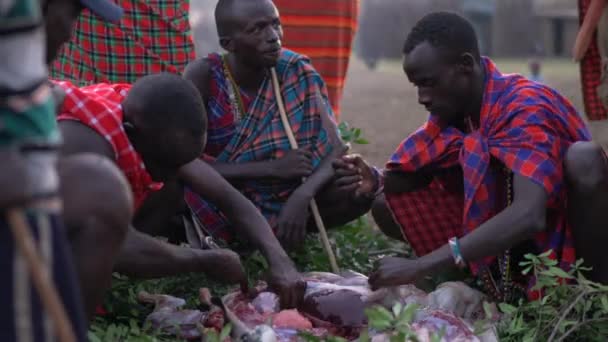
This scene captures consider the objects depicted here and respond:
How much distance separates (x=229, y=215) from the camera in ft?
12.7

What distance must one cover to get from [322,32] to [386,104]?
7.59 meters

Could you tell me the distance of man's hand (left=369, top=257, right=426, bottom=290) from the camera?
11.5 ft

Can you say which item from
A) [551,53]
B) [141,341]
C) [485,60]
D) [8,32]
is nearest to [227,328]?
[141,341]

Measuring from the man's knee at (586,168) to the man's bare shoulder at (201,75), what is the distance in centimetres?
160

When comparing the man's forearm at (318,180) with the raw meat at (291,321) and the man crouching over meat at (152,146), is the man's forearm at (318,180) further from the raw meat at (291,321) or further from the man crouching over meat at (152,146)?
the raw meat at (291,321)

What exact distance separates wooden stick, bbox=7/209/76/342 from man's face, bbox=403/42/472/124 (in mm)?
2152

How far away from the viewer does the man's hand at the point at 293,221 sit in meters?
4.43

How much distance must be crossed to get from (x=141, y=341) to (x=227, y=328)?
320 millimetres

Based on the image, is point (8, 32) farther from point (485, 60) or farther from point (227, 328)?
point (485, 60)

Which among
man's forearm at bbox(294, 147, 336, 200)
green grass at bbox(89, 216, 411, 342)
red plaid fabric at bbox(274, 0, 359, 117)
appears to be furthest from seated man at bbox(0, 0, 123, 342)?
red plaid fabric at bbox(274, 0, 359, 117)

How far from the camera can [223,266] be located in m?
3.44

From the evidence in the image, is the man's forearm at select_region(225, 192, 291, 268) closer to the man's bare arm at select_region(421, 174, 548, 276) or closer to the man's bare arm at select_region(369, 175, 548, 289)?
the man's bare arm at select_region(369, 175, 548, 289)

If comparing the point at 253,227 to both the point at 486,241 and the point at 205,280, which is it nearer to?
the point at 205,280

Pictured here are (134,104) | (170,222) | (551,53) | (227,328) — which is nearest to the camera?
(227,328)
